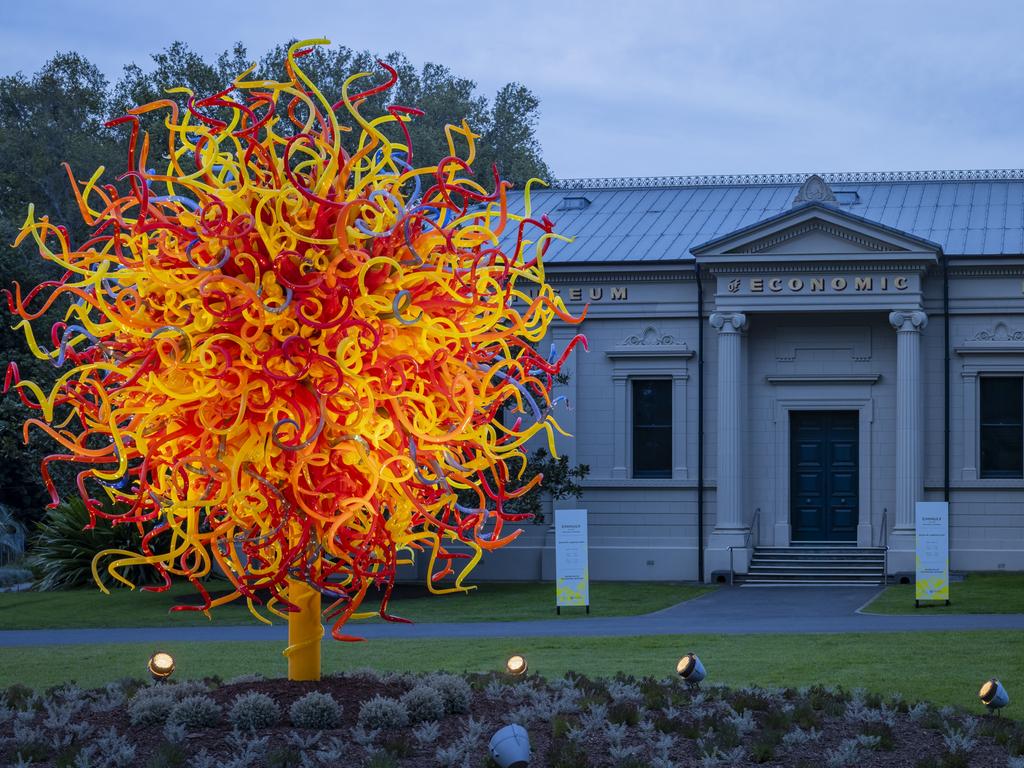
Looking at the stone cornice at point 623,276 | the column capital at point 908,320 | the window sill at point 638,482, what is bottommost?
the window sill at point 638,482

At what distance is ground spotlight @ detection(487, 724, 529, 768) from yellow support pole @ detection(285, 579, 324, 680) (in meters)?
2.05

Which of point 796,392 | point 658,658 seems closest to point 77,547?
point 796,392

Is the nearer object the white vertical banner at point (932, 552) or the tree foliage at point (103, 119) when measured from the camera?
the white vertical banner at point (932, 552)

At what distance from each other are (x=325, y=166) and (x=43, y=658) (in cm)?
1197

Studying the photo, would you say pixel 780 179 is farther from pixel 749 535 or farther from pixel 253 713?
pixel 253 713

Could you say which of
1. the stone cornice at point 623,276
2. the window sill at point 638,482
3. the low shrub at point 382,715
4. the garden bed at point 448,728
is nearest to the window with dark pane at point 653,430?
the window sill at point 638,482

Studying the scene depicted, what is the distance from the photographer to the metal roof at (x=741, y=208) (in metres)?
33.2

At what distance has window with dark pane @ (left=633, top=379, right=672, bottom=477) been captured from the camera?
33.1 metres

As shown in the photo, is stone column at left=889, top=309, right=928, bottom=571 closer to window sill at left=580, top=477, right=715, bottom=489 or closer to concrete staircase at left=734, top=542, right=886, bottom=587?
concrete staircase at left=734, top=542, right=886, bottom=587

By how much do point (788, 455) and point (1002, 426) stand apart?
13.9 feet

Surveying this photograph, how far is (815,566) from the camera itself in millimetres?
31078

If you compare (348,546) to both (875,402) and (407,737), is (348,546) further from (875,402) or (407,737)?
(875,402)

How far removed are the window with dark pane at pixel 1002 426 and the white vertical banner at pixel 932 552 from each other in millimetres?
A: 7287

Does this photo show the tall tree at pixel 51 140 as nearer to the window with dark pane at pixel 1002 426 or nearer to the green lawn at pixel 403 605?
the green lawn at pixel 403 605
